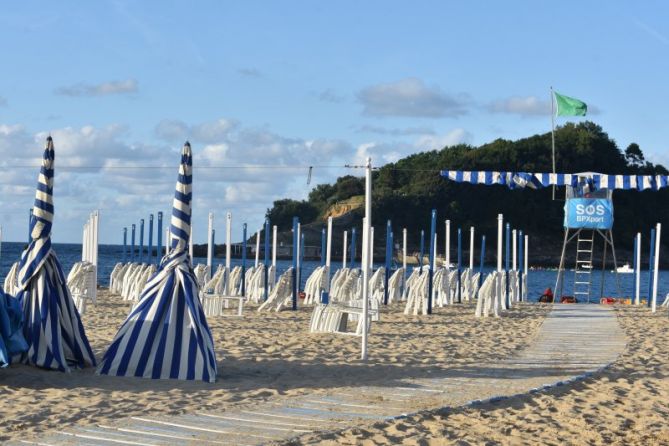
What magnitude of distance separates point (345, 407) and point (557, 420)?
1.33 meters

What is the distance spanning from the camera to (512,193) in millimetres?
73125

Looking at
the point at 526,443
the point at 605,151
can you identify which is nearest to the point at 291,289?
the point at 526,443

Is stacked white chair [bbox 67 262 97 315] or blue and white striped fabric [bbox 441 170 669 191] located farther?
blue and white striped fabric [bbox 441 170 669 191]

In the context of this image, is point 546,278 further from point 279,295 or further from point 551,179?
point 279,295

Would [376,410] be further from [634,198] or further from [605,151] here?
[634,198]

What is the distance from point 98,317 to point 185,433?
32.0 ft

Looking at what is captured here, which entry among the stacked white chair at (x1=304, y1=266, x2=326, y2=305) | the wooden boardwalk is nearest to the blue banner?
the stacked white chair at (x1=304, y1=266, x2=326, y2=305)

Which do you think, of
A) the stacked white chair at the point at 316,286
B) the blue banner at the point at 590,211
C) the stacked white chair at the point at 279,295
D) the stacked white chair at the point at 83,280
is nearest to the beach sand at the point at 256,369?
the stacked white chair at the point at 83,280

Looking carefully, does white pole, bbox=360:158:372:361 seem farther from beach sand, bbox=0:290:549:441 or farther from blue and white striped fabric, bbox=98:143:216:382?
blue and white striped fabric, bbox=98:143:216:382

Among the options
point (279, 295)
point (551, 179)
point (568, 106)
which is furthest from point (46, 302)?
point (568, 106)

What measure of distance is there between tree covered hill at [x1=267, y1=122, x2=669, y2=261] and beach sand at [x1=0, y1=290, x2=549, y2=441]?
1868 inches

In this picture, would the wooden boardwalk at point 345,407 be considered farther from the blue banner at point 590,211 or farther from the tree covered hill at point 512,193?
the tree covered hill at point 512,193

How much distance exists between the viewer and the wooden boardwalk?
564 centimetres

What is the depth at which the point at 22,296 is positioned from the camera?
27.1ft
